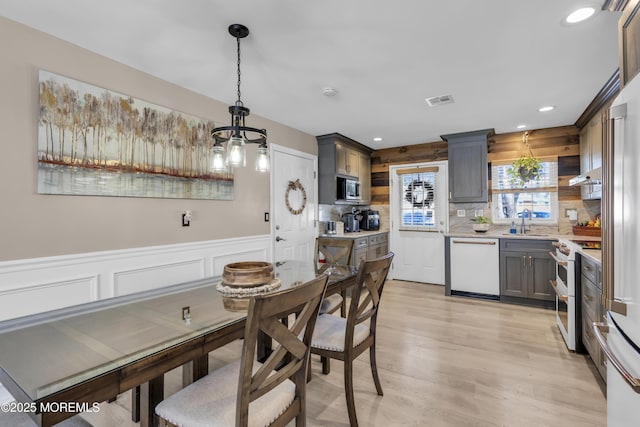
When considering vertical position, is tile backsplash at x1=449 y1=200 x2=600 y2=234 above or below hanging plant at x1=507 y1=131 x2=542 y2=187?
below

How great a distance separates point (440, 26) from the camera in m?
1.96

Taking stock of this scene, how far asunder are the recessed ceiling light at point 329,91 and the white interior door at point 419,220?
2.79m

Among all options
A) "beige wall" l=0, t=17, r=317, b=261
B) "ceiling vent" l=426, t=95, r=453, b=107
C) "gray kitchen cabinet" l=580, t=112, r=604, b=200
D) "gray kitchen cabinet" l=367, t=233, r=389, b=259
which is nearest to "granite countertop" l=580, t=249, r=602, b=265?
"gray kitchen cabinet" l=580, t=112, r=604, b=200

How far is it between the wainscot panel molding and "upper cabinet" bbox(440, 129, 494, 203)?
3.45 m

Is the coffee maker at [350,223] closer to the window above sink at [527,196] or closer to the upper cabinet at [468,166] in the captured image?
the upper cabinet at [468,166]

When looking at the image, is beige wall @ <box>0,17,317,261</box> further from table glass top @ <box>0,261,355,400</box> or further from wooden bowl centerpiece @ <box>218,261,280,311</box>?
wooden bowl centerpiece @ <box>218,261,280,311</box>

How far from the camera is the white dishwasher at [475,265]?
4.14m

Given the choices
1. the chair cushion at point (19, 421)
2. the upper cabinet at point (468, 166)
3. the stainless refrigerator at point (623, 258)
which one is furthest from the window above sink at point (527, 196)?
the chair cushion at point (19, 421)

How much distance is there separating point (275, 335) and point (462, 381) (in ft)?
5.78

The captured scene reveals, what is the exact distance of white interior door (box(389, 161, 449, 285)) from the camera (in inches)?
203

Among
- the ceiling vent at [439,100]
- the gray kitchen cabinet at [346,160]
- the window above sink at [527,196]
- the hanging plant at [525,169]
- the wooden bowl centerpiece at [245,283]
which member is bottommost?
the wooden bowl centerpiece at [245,283]

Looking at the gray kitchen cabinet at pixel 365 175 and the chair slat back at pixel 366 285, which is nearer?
the chair slat back at pixel 366 285

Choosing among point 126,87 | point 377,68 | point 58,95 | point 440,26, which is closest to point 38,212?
point 58,95

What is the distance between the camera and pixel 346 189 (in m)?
4.76
